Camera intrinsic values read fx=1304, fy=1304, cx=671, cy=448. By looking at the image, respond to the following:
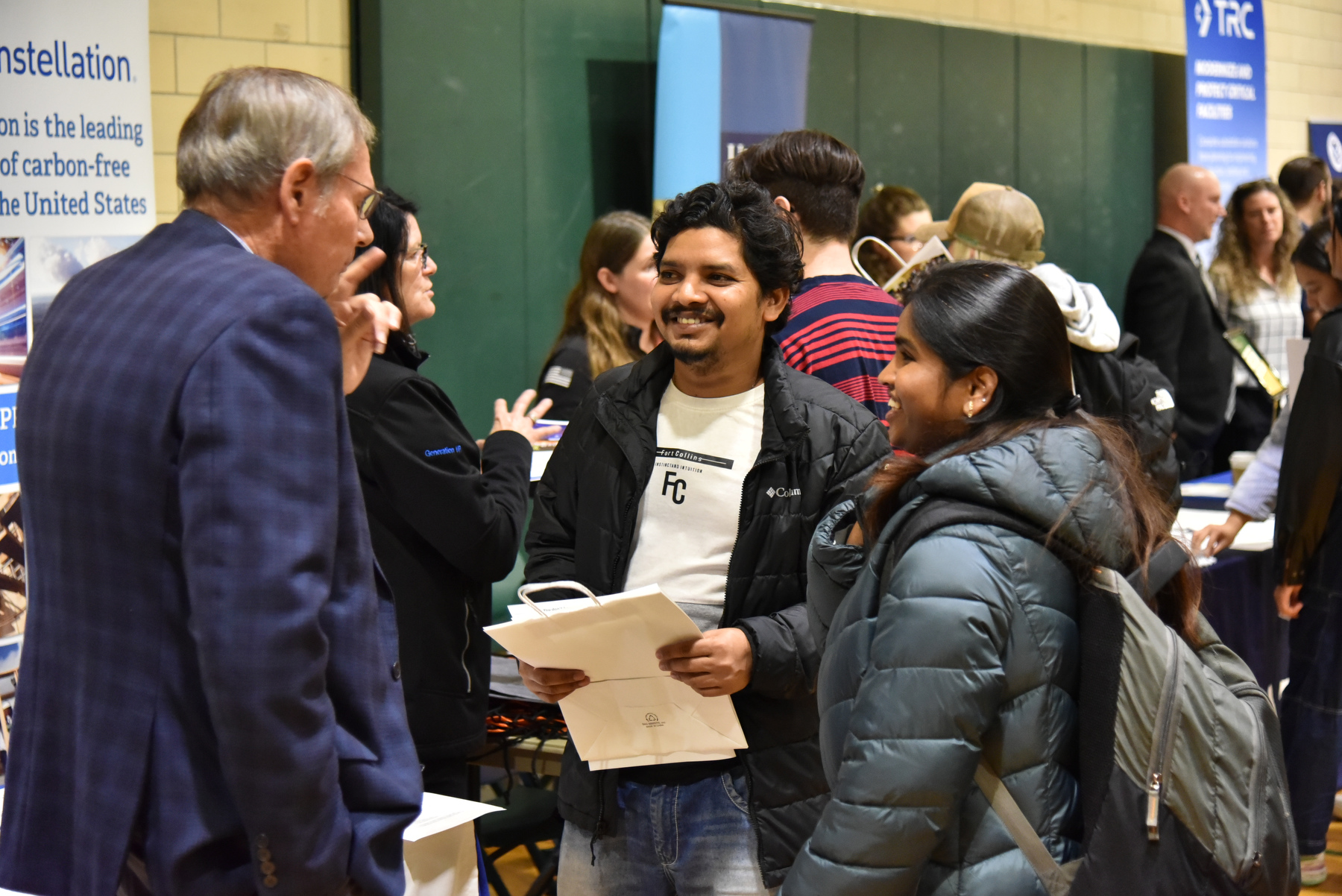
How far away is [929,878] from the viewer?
1453 mm

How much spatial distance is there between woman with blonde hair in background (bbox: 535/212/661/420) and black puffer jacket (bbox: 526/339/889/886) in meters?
1.88

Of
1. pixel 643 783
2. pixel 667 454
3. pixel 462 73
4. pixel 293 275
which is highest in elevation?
pixel 462 73

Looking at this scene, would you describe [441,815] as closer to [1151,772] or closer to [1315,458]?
[1151,772]

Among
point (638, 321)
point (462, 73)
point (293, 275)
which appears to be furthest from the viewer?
point (462, 73)

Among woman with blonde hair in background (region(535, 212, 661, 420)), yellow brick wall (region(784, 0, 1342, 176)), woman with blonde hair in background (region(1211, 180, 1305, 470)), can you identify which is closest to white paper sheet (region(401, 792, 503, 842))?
woman with blonde hair in background (region(535, 212, 661, 420))

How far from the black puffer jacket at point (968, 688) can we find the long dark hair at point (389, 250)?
44.4 inches

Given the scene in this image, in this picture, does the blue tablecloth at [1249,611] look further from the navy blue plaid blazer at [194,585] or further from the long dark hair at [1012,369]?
the navy blue plaid blazer at [194,585]

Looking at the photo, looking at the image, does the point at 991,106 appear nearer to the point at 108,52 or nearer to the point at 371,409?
the point at 108,52

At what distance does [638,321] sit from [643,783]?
234 centimetres

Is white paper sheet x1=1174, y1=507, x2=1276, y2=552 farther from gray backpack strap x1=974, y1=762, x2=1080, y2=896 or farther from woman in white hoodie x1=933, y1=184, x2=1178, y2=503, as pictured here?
gray backpack strap x1=974, y1=762, x2=1080, y2=896

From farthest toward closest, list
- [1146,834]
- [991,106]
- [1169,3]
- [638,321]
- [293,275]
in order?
[1169,3] < [991,106] < [638,321] < [1146,834] < [293,275]

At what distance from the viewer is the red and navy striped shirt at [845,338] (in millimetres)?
2346

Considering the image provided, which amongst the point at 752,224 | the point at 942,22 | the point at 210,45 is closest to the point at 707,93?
the point at 210,45

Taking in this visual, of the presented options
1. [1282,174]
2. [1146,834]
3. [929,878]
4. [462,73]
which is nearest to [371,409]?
[929,878]
